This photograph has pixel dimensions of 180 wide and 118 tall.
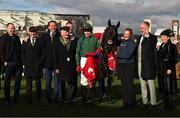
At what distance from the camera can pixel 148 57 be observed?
1142 cm

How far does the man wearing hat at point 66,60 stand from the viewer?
12180 mm

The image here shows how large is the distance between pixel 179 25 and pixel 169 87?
2487 cm

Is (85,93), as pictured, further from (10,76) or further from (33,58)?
(10,76)

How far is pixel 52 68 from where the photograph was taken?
41.9ft

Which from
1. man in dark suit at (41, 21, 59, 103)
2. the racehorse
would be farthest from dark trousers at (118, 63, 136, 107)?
man in dark suit at (41, 21, 59, 103)

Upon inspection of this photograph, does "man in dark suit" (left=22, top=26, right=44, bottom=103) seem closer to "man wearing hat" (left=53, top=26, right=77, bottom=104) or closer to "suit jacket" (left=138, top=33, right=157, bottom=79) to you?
"man wearing hat" (left=53, top=26, right=77, bottom=104)

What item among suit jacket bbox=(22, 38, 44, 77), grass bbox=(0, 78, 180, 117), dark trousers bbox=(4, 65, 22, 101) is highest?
suit jacket bbox=(22, 38, 44, 77)

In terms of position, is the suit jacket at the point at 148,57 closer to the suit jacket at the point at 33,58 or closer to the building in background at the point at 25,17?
the suit jacket at the point at 33,58

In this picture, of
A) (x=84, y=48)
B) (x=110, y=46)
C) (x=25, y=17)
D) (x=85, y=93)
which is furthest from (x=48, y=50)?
(x=25, y=17)

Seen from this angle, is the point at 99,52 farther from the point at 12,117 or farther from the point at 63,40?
the point at 12,117

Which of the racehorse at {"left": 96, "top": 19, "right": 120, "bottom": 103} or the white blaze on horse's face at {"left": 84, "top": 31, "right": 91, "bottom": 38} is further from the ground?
the white blaze on horse's face at {"left": 84, "top": 31, "right": 91, "bottom": 38}

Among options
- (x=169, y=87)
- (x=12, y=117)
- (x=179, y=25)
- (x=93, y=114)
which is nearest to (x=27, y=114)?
(x=12, y=117)

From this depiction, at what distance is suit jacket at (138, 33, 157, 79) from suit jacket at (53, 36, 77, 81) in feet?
5.98

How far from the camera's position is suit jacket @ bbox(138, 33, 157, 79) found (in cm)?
1141
